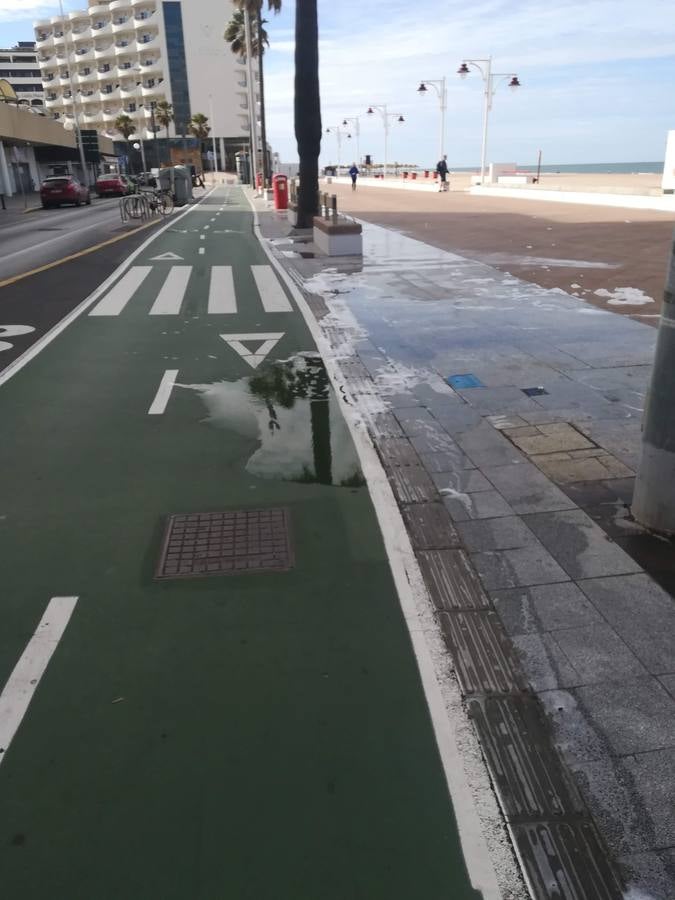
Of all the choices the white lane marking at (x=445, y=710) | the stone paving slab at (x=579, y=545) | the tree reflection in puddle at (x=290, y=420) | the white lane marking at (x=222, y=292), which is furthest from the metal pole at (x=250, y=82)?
the stone paving slab at (x=579, y=545)

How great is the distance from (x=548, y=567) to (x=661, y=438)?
1.15 meters

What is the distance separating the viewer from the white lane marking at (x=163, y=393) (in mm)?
7449

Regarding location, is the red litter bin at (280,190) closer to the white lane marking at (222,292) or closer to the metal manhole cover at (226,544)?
the white lane marking at (222,292)

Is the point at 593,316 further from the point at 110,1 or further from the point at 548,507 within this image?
the point at 110,1

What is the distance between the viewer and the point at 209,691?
3457 millimetres

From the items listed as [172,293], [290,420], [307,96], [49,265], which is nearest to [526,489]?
[290,420]

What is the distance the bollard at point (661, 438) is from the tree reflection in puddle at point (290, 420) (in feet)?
7.01

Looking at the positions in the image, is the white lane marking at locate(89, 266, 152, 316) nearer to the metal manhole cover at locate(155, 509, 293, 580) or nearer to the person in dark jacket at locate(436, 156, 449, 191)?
the metal manhole cover at locate(155, 509, 293, 580)

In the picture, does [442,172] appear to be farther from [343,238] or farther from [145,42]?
[145,42]

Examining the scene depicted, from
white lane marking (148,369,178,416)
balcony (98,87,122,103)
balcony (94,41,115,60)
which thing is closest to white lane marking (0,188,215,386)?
white lane marking (148,369,178,416)

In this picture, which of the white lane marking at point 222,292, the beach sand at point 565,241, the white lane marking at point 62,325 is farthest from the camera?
the beach sand at point 565,241

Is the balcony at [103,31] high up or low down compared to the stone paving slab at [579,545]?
up

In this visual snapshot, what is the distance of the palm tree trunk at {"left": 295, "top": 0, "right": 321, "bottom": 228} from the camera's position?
2131 cm

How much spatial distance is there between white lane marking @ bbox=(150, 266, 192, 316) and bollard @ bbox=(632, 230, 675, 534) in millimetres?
9143
